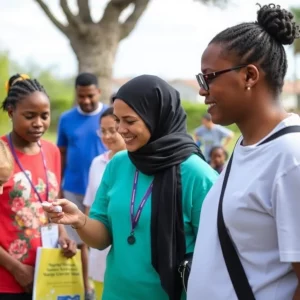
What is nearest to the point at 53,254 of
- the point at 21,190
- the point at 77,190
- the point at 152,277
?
the point at 21,190

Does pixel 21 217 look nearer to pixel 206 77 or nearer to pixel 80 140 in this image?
pixel 206 77

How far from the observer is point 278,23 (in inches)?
92.9

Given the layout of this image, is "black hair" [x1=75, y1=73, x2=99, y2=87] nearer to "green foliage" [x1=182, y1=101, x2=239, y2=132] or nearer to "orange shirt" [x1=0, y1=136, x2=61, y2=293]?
"orange shirt" [x1=0, y1=136, x2=61, y2=293]

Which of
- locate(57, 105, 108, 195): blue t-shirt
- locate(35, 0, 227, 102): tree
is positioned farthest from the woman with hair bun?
locate(35, 0, 227, 102): tree

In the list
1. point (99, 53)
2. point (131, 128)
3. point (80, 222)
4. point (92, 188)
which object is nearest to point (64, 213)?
point (80, 222)

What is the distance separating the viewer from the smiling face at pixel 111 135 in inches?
204

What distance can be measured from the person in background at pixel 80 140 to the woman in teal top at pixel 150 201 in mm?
3541

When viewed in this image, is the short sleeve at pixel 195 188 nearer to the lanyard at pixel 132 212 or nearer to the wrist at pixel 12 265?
the lanyard at pixel 132 212

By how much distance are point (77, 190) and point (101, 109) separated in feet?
2.84

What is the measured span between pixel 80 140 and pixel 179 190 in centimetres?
379

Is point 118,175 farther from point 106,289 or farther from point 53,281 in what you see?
point 53,281

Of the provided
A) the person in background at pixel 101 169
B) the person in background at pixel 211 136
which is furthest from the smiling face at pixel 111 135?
the person in background at pixel 211 136

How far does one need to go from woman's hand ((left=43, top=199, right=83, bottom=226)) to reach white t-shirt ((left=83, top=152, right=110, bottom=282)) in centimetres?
178

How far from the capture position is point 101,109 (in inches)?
281
